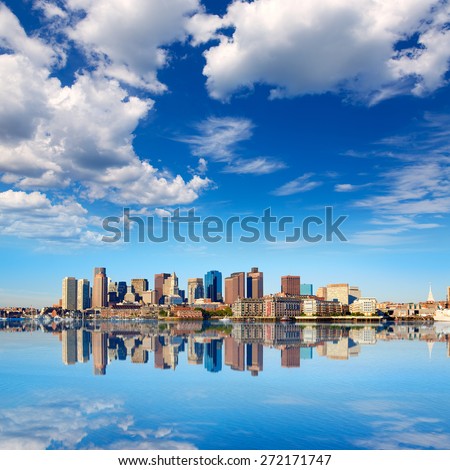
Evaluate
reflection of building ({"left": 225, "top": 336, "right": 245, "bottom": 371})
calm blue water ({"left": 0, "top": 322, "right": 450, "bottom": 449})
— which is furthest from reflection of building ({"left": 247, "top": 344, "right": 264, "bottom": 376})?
reflection of building ({"left": 225, "top": 336, "right": 245, "bottom": 371})

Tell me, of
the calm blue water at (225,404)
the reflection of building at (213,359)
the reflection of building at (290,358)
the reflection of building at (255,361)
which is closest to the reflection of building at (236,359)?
the calm blue water at (225,404)

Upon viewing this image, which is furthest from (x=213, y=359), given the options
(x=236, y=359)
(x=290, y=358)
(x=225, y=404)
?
(x=225, y=404)

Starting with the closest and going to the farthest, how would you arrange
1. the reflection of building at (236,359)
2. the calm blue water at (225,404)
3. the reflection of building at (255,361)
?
the calm blue water at (225,404), the reflection of building at (255,361), the reflection of building at (236,359)

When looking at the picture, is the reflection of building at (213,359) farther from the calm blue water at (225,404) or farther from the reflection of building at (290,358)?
the reflection of building at (290,358)

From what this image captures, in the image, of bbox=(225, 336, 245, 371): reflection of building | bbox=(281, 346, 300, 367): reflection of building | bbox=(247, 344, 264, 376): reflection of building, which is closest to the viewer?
bbox=(247, 344, 264, 376): reflection of building

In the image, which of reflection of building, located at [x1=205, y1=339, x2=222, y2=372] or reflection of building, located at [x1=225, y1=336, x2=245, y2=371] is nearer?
reflection of building, located at [x1=205, y1=339, x2=222, y2=372]

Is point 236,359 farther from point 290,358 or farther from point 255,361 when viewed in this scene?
point 290,358

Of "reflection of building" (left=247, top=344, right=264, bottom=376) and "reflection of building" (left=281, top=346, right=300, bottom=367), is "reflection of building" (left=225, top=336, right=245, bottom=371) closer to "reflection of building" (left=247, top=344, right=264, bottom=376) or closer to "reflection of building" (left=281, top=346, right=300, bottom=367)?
"reflection of building" (left=247, top=344, right=264, bottom=376)

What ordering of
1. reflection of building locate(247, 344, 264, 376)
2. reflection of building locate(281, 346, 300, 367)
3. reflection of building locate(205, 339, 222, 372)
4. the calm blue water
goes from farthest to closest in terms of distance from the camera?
reflection of building locate(281, 346, 300, 367) < reflection of building locate(205, 339, 222, 372) < reflection of building locate(247, 344, 264, 376) < the calm blue water
